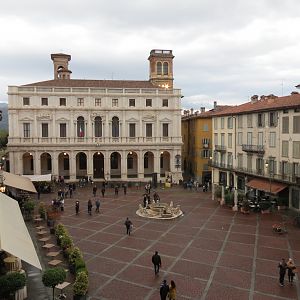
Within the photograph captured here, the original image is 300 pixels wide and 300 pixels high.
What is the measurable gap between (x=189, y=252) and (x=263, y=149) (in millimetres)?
20617

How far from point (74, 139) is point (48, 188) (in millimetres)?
10842

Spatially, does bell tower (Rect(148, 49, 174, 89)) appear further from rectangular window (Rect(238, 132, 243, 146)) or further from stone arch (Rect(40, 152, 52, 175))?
rectangular window (Rect(238, 132, 243, 146))

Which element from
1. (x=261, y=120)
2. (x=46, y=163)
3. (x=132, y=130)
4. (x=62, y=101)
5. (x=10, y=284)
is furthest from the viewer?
(x=46, y=163)

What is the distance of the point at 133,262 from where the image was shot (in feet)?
67.9

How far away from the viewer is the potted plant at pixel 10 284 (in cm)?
1434

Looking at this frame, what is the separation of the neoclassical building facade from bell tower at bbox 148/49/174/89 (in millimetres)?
9917

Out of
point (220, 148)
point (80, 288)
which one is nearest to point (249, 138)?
point (220, 148)

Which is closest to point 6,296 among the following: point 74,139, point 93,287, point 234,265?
point 93,287

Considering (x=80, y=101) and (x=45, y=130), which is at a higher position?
(x=80, y=101)

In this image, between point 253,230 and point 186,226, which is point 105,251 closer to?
point 186,226

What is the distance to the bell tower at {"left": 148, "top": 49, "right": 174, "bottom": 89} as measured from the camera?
68.9 meters

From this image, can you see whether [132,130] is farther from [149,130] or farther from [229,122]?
[229,122]

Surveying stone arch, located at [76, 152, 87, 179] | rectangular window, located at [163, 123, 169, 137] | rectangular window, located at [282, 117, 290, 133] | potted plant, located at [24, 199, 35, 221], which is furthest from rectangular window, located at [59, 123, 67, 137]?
rectangular window, located at [282, 117, 290, 133]

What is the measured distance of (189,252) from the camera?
889 inches
